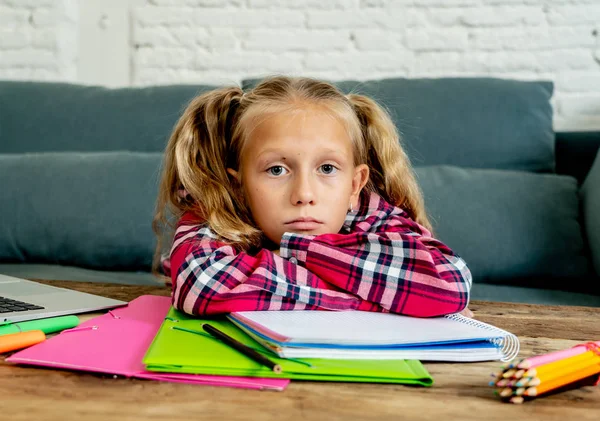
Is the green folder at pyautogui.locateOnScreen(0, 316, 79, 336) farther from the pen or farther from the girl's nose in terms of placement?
the girl's nose

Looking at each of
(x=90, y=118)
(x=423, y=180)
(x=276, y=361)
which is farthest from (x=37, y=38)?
(x=276, y=361)

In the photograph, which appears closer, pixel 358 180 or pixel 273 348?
pixel 273 348

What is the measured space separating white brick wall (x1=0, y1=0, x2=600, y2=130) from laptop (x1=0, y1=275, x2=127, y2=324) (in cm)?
150

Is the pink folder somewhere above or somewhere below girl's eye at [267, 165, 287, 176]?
below

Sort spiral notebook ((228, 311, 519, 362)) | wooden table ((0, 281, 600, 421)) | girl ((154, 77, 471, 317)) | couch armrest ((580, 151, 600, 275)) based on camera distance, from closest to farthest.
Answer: wooden table ((0, 281, 600, 421)) < spiral notebook ((228, 311, 519, 362)) < girl ((154, 77, 471, 317)) < couch armrest ((580, 151, 600, 275))

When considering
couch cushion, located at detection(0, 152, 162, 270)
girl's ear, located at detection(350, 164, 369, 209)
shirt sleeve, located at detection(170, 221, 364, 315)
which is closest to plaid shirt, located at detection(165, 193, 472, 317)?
shirt sleeve, located at detection(170, 221, 364, 315)

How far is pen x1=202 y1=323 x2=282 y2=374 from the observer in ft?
1.87

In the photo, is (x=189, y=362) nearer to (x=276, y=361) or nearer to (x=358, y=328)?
(x=276, y=361)

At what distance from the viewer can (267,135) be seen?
102 cm

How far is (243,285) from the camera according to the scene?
80cm

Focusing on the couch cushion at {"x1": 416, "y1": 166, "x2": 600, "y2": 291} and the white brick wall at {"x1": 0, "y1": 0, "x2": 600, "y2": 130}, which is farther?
the white brick wall at {"x1": 0, "y1": 0, "x2": 600, "y2": 130}

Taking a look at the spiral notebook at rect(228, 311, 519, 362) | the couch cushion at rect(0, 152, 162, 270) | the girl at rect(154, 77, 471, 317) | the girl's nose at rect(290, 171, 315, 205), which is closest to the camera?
the spiral notebook at rect(228, 311, 519, 362)

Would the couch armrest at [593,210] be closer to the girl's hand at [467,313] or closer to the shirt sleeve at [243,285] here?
the girl's hand at [467,313]

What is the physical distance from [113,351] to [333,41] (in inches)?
73.7
